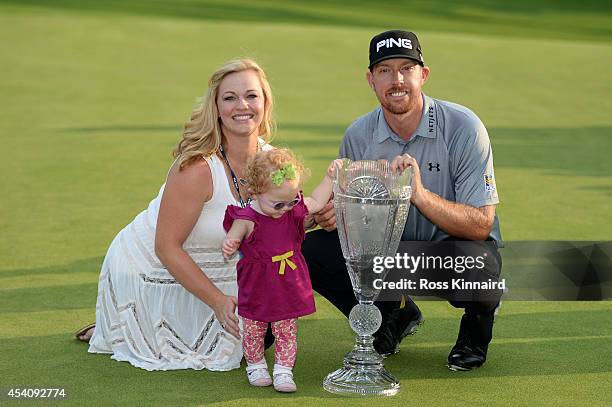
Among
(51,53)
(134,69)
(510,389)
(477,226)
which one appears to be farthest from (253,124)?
(51,53)

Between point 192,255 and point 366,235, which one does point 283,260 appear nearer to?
point 366,235

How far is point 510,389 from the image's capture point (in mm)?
4848

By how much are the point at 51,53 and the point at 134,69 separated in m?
1.59

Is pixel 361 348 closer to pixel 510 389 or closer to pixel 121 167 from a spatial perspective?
pixel 510 389

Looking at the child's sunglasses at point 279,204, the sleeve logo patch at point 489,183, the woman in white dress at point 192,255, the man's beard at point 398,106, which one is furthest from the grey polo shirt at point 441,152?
the child's sunglasses at point 279,204

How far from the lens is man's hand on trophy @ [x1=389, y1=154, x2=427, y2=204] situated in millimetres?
4738

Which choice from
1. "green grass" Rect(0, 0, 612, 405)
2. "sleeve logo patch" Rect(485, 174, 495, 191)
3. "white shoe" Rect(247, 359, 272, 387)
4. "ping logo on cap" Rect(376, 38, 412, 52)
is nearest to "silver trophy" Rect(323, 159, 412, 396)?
"green grass" Rect(0, 0, 612, 405)

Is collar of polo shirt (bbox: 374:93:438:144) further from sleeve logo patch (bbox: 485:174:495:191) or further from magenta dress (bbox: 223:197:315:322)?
magenta dress (bbox: 223:197:315:322)

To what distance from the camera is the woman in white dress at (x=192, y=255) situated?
16.7ft

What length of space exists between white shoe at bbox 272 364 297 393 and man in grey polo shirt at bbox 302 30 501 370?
2.06 ft

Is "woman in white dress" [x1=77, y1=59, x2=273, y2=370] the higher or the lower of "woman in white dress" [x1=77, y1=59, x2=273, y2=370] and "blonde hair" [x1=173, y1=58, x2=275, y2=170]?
the lower

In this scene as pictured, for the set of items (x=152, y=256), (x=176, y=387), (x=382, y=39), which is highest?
(x=382, y=39)

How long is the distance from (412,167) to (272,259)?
0.64 metres

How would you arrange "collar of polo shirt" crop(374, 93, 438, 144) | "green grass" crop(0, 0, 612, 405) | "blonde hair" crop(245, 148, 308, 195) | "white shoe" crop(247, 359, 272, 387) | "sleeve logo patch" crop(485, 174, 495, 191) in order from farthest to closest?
"collar of polo shirt" crop(374, 93, 438, 144) < "sleeve logo patch" crop(485, 174, 495, 191) < "green grass" crop(0, 0, 612, 405) < "white shoe" crop(247, 359, 272, 387) < "blonde hair" crop(245, 148, 308, 195)
